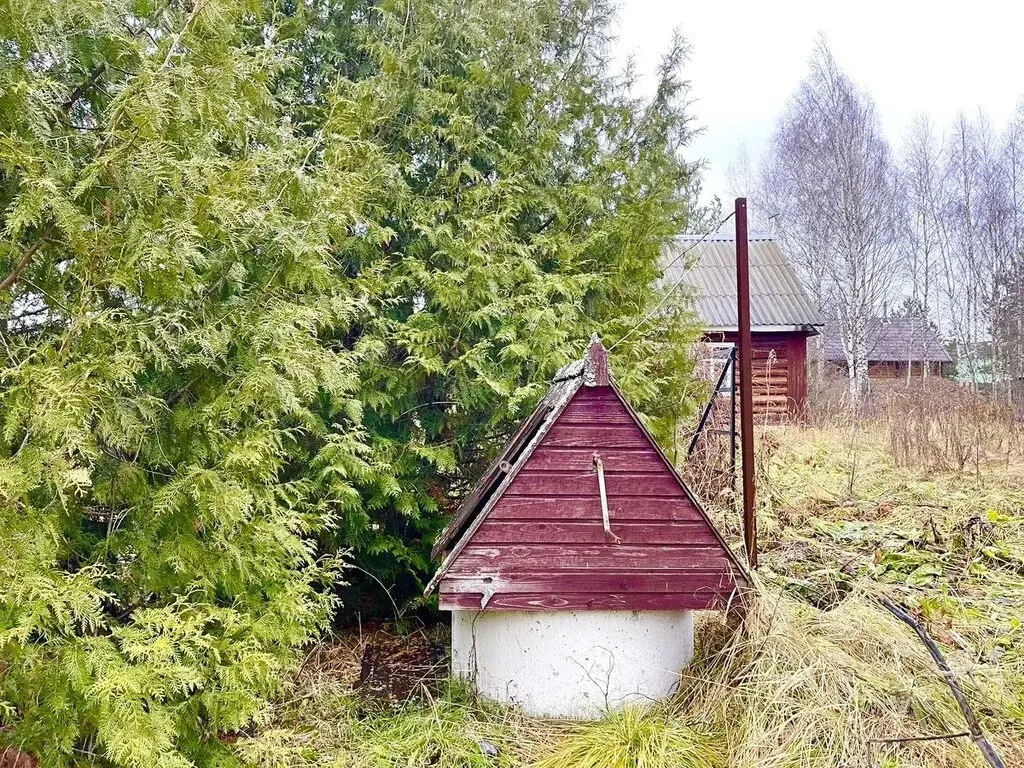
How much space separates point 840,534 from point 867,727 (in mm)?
3536

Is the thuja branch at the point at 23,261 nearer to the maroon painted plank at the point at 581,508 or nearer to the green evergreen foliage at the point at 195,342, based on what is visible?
the green evergreen foliage at the point at 195,342

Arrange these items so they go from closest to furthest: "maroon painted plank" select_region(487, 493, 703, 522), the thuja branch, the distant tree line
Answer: the thuja branch → "maroon painted plank" select_region(487, 493, 703, 522) → the distant tree line

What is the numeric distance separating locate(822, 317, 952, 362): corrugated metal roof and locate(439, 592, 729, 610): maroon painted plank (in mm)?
22850

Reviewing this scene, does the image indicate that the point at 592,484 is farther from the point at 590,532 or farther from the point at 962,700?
the point at 962,700

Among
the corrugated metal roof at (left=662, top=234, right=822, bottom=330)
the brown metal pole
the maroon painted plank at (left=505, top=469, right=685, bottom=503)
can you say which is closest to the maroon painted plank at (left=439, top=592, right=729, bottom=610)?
the maroon painted plank at (left=505, top=469, right=685, bottom=503)

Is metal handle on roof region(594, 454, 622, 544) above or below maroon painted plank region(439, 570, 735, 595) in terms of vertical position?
above

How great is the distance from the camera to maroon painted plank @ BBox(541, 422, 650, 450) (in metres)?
3.91

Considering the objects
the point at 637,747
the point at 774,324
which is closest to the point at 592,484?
the point at 637,747

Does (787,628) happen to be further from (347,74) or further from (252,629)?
(347,74)

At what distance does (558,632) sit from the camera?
3854 millimetres

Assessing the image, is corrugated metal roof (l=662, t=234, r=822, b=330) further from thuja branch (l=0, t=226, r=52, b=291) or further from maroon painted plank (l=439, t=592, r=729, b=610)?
thuja branch (l=0, t=226, r=52, b=291)

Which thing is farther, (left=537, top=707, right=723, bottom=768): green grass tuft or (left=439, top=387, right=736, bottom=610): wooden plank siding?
(left=439, top=387, right=736, bottom=610): wooden plank siding

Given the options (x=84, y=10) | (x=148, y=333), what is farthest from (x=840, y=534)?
(x=84, y=10)

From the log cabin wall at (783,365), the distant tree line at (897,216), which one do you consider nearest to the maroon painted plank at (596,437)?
the log cabin wall at (783,365)
